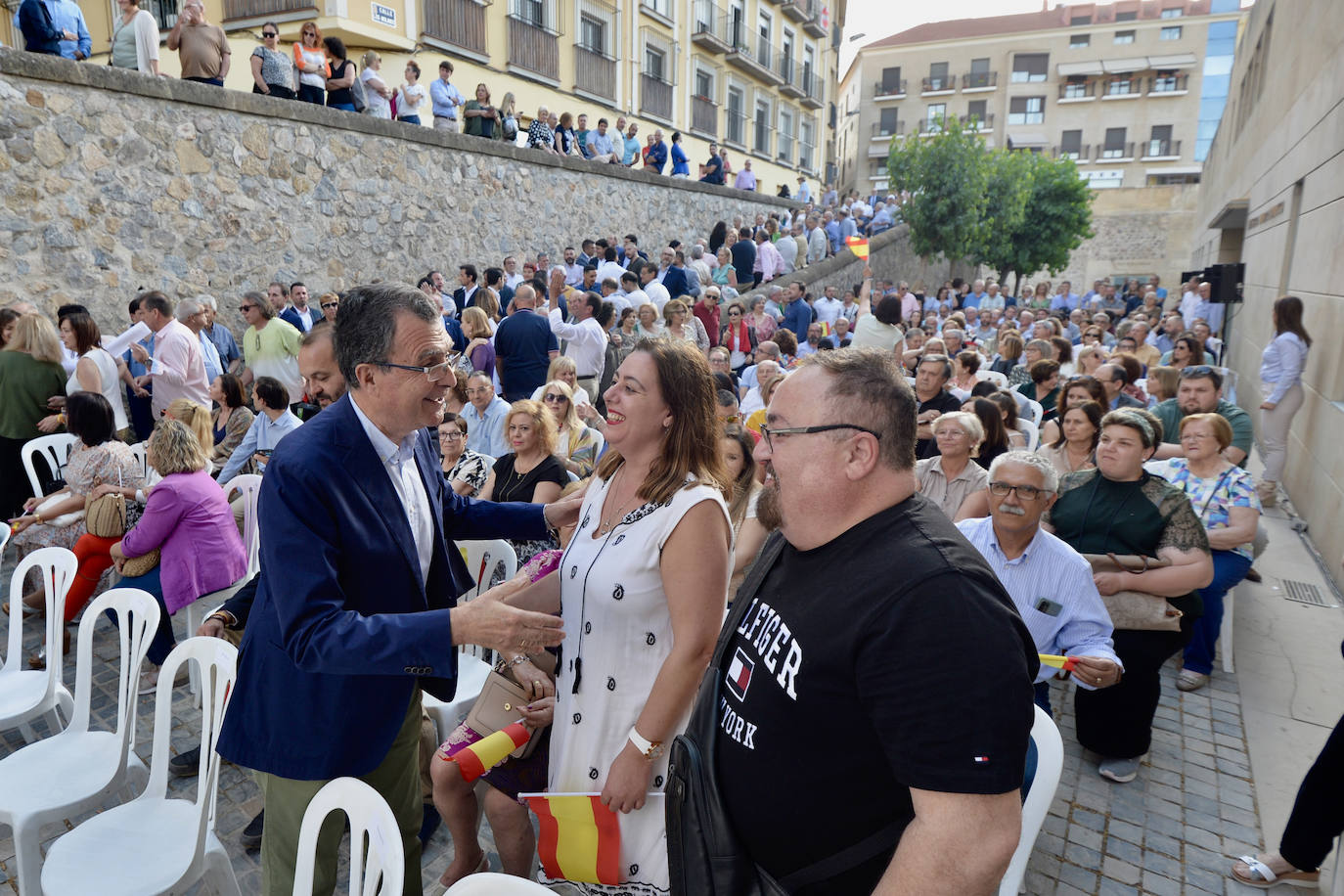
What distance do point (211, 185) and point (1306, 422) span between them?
37.6ft

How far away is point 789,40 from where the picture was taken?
3023 centimetres

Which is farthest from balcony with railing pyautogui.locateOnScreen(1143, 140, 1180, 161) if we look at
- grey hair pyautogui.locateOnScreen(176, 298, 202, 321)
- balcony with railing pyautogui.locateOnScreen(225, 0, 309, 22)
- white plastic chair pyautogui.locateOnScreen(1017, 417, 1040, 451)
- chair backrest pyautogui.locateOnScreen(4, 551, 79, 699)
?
chair backrest pyautogui.locateOnScreen(4, 551, 79, 699)

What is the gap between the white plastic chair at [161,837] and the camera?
2.23m

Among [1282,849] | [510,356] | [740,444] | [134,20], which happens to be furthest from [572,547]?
[134,20]

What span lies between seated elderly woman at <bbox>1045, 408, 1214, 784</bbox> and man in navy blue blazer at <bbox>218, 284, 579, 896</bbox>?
3.08 metres

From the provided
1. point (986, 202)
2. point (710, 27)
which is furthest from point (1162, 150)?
point (710, 27)

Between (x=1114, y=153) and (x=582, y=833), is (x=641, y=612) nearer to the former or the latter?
(x=582, y=833)

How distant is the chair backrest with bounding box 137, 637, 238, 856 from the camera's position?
7.66ft

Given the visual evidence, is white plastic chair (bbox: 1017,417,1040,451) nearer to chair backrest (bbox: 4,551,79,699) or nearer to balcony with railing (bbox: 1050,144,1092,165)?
chair backrest (bbox: 4,551,79,699)

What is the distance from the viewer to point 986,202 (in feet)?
86.0

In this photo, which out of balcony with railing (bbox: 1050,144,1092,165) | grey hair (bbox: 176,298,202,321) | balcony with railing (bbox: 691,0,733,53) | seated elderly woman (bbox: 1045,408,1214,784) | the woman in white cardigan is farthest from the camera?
balcony with railing (bbox: 1050,144,1092,165)

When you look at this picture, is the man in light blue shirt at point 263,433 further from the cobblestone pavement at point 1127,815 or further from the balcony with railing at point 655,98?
the balcony with railing at point 655,98

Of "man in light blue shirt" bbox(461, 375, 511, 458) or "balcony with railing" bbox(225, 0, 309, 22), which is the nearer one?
"man in light blue shirt" bbox(461, 375, 511, 458)

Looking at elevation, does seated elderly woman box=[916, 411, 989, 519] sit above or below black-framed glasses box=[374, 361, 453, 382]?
below
